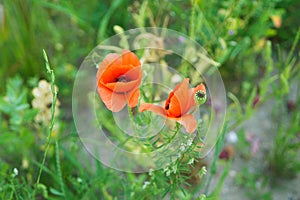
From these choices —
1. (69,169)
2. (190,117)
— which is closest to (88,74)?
(69,169)

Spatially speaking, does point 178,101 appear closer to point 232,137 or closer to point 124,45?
point 124,45

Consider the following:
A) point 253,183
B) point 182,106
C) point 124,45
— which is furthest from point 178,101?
point 253,183

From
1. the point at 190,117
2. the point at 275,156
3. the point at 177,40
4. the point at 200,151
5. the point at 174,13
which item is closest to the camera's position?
the point at 190,117

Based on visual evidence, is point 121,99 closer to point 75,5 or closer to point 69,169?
point 69,169

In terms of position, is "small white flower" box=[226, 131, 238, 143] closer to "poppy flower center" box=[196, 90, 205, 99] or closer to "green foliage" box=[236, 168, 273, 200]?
"green foliage" box=[236, 168, 273, 200]

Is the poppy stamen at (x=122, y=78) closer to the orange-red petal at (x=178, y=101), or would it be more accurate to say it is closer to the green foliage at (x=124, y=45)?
the orange-red petal at (x=178, y=101)
